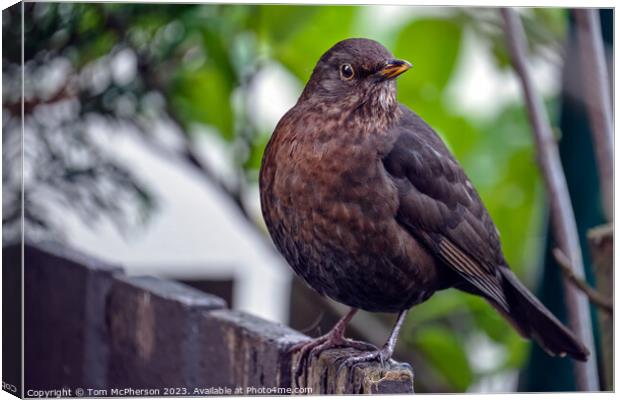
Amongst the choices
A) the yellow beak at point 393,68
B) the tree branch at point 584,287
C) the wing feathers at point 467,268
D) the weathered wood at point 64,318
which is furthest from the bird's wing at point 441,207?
the weathered wood at point 64,318

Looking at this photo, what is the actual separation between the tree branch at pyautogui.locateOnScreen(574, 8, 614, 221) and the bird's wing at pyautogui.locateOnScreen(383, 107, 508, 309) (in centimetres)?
31

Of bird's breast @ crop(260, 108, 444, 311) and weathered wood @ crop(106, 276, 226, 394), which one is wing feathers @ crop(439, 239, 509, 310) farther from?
weathered wood @ crop(106, 276, 226, 394)

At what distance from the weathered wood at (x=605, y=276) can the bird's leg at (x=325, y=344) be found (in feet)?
2.08

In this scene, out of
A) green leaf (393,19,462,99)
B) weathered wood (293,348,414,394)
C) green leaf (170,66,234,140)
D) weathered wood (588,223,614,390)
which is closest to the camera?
weathered wood (293,348,414,394)

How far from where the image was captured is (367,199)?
3004 millimetres

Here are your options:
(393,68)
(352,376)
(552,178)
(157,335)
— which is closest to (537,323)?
(552,178)

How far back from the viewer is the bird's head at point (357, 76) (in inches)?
119

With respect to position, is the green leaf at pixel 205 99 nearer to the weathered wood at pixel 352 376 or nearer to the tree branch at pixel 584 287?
the weathered wood at pixel 352 376

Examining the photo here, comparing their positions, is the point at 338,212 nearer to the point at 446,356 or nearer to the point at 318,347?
the point at 318,347

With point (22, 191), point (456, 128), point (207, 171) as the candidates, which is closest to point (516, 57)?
point (456, 128)

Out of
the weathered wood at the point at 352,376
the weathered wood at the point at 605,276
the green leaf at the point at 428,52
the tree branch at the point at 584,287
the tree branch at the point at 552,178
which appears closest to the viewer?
the weathered wood at the point at 352,376

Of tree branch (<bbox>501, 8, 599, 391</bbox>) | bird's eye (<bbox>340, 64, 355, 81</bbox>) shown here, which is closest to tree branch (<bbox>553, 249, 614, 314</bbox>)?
tree branch (<bbox>501, 8, 599, 391</bbox>)

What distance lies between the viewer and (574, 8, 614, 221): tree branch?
10.4 feet

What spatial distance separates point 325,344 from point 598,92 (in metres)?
0.97
